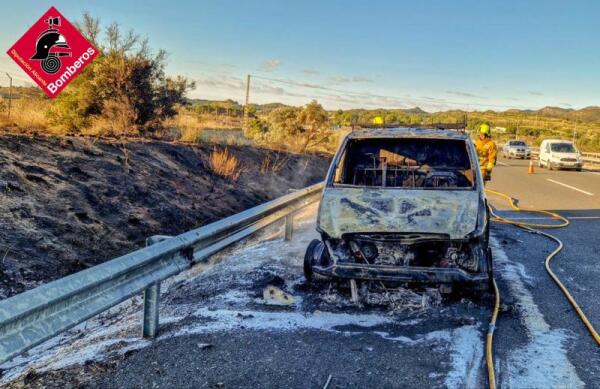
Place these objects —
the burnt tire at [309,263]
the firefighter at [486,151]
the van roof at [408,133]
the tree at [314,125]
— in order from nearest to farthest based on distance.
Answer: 1. the burnt tire at [309,263]
2. the van roof at [408,133]
3. the firefighter at [486,151]
4. the tree at [314,125]

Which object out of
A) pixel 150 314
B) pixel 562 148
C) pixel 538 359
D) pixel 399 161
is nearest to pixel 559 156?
pixel 562 148

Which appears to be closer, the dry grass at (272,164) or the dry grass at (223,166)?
the dry grass at (223,166)

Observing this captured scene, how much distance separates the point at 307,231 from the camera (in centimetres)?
855

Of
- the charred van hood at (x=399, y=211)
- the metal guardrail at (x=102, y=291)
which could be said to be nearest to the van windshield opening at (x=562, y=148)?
the charred van hood at (x=399, y=211)

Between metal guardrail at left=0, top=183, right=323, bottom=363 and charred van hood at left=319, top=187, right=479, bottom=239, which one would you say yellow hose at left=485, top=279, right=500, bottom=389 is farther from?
metal guardrail at left=0, top=183, right=323, bottom=363

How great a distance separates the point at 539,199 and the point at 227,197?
9.06 metres

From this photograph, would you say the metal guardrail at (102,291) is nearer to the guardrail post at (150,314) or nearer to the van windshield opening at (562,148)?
the guardrail post at (150,314)

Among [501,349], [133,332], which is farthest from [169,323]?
[501,349]

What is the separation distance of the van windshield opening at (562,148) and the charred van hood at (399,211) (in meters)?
27.0

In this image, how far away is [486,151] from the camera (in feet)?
36.2

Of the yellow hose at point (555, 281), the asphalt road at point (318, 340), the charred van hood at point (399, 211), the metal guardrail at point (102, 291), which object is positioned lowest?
the asphalt road at point (318, 340)

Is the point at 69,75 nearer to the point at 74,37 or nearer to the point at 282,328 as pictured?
the point at 74,37

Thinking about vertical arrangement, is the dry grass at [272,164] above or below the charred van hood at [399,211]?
below

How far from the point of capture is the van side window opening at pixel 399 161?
696 cm
